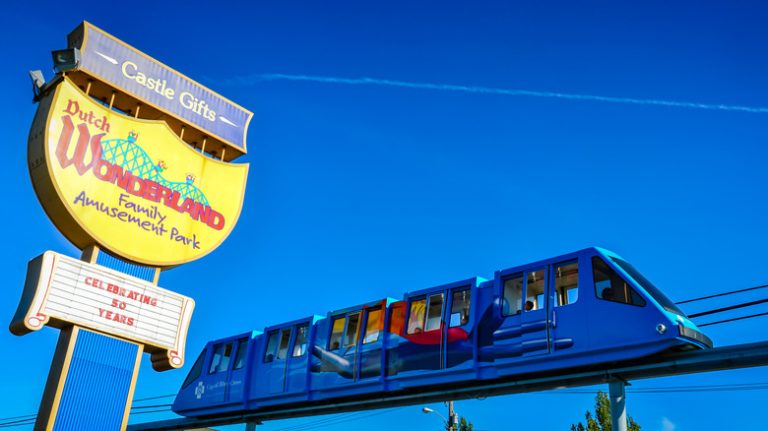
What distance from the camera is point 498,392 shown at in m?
16.0

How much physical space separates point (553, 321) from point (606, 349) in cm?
125

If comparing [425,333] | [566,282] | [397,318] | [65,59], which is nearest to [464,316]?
[425,333]

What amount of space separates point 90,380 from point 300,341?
559 cm

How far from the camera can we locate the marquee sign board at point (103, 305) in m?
16.0

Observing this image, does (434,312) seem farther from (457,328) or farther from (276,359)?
(276,359)

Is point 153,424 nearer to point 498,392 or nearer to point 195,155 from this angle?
point 195,155

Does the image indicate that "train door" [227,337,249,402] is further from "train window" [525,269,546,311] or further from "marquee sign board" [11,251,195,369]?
"train window" [525,269,546,311]

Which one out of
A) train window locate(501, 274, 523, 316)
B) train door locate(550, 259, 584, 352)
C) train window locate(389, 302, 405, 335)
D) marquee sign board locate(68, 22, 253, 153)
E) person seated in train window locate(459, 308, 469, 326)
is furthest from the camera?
marquee sign board locate(68, 22, 253, 153)

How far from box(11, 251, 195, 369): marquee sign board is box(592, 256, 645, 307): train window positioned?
37.0ft

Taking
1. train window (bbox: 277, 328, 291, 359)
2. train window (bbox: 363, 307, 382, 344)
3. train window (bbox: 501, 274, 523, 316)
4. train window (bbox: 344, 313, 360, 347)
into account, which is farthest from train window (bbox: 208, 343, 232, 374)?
train window (bbox: 501, 274, 523, 316)

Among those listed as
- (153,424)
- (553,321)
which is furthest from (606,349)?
(153,424)

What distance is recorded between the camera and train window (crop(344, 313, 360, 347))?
18.2m

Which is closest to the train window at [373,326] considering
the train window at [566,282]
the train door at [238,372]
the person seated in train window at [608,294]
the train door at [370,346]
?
the train door at [370,346]

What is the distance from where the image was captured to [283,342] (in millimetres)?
20531
